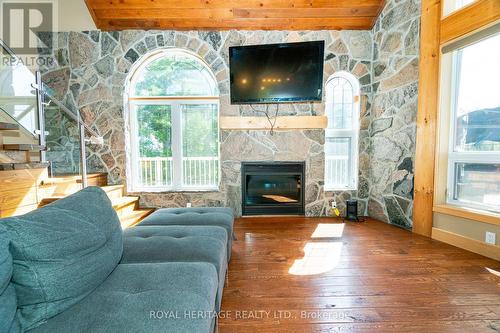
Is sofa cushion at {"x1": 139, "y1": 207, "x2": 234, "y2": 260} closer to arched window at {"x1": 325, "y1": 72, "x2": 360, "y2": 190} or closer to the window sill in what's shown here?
arched window at {"x1": 325, "y1": 72, "x2": 360, "y2": 190}

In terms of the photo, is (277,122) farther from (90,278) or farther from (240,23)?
(90,278)

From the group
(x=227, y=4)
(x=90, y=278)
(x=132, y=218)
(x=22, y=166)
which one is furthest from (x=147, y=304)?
(x=227, y=4)

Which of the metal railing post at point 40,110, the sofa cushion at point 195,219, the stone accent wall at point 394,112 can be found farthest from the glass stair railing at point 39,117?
the stone accent wall at point 394,112

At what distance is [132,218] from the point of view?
10.1ft

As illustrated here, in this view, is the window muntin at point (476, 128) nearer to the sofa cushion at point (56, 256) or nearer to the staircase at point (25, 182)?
the sofa cushion at point (56, 256)

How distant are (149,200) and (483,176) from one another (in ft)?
13.8

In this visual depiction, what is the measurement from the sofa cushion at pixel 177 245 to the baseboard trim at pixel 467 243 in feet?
8.31

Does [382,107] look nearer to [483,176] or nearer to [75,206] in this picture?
[483,176]

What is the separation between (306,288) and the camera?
174 centimetres

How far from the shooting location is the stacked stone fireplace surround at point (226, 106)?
11.5 feet

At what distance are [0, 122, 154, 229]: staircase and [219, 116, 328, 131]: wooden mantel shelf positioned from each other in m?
1.87

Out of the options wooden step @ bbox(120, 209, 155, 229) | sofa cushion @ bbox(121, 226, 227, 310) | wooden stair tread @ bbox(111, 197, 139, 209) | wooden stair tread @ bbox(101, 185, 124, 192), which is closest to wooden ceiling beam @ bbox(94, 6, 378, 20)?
wooden stair tread @ bbox(101, 185, 124, 192)

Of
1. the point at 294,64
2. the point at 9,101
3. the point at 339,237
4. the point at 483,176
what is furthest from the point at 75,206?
the point at 483,176

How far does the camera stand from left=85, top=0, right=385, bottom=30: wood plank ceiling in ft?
10.6
